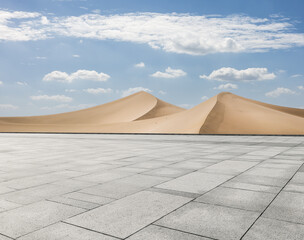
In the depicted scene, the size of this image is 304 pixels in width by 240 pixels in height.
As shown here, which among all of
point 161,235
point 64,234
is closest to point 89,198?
point 64,234

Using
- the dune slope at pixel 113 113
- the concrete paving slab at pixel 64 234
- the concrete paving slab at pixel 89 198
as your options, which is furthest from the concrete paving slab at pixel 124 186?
the dune slope at pixel 113 113

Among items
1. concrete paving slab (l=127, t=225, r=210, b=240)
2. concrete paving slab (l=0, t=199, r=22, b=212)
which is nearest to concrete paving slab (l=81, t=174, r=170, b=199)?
concrete paving slab (l=0, t=199, r=22, b=212)

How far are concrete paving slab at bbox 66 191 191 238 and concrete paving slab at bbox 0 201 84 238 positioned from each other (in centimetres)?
32

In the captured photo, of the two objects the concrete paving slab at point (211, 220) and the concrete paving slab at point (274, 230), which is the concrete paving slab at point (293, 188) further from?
the concrete paving slab at point (274, 230)

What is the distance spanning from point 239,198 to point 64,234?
3324mm

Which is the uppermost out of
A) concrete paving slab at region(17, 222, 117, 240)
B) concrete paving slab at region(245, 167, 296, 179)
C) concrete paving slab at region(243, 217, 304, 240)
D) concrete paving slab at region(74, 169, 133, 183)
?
concrete paving slab at region(245, 167, 296, 179)

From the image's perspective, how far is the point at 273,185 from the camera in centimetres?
638

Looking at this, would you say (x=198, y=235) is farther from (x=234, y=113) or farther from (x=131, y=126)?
(x=131, y=126)

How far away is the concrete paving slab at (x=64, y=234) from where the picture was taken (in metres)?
3.61

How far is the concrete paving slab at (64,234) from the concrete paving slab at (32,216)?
170mm

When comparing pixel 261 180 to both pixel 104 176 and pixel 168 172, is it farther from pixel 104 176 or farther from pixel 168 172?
pixel 104 176

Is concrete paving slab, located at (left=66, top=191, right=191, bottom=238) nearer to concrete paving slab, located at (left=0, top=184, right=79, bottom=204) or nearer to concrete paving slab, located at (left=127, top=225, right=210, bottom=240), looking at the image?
concrete paving slab, located at (left=127, top=225, right=210, bottom=240)

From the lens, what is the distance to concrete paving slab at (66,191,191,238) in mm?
3941

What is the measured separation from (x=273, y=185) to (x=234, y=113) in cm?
3720
